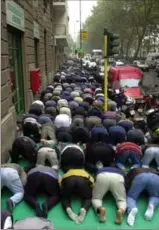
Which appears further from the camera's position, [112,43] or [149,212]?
[112,43]

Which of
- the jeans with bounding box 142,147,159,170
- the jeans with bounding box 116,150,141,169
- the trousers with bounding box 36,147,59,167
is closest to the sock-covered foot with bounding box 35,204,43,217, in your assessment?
the trousers with bounding box 36,147,59,167

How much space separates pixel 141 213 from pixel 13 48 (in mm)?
7042

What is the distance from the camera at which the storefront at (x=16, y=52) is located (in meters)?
8.80

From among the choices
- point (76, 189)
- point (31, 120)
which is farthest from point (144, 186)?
point (31, 120)

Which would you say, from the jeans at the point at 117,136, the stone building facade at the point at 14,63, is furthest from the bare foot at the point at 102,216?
the jeans at the point at 117,136

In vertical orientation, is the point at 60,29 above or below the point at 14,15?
above

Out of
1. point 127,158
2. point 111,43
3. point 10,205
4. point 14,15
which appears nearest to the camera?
point 10,205

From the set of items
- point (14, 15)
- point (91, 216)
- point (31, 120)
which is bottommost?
point (91, 216)

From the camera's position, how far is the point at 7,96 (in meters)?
7.40

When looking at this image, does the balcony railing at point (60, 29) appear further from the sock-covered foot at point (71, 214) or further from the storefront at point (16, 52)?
the sock-covered foot at point (71, 214)

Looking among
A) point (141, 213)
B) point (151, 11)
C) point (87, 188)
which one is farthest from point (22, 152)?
point (151, 11)

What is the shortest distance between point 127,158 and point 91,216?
6.74ft

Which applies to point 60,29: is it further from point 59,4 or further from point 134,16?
point 134,16

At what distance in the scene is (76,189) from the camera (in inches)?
195
